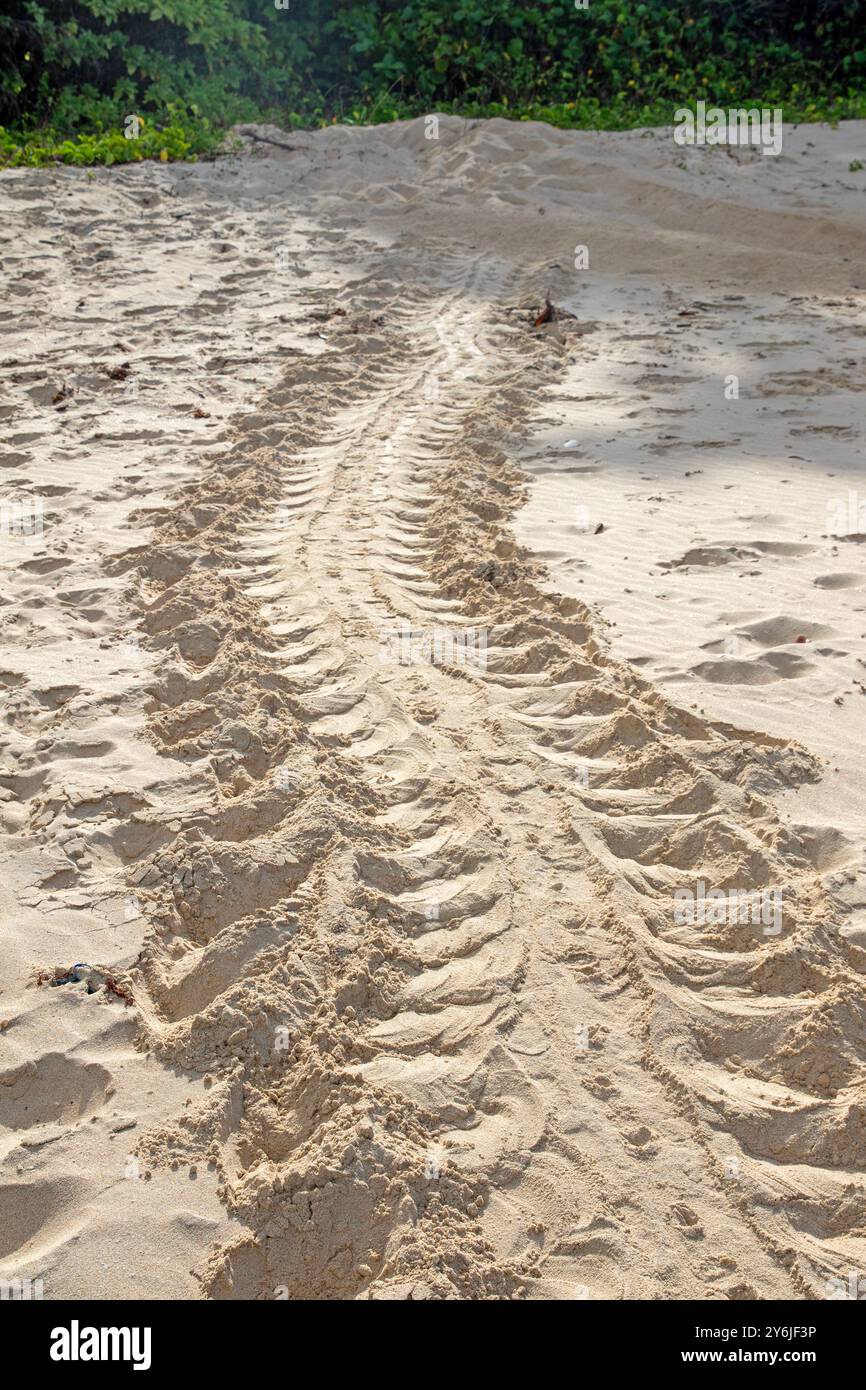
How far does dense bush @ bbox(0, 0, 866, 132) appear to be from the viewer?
1201 centimetres

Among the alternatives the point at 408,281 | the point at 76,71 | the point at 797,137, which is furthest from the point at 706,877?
the point at 76,71

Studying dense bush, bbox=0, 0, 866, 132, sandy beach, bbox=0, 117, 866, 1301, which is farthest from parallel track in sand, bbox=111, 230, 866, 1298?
dense bush, bbox=0, 0, 866, 132

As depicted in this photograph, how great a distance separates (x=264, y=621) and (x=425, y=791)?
124cm

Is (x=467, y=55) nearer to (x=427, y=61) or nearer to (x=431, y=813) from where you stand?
(x=427, y=61)

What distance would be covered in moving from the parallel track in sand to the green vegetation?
9.08 meters

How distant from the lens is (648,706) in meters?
3.67

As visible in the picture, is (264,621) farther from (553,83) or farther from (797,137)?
(553,83)

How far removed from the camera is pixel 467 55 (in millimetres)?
12602

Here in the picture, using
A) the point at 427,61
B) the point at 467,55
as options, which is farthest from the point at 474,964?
the point at 427,61

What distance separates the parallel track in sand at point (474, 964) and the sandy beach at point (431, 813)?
0.01 meters

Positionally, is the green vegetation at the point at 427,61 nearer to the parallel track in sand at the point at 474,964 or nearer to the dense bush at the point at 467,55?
the dense bush at the point at 467,55

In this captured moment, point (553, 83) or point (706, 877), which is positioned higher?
point (553, 83)

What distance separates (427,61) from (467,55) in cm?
50

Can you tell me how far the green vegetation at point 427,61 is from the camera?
1141 cm
